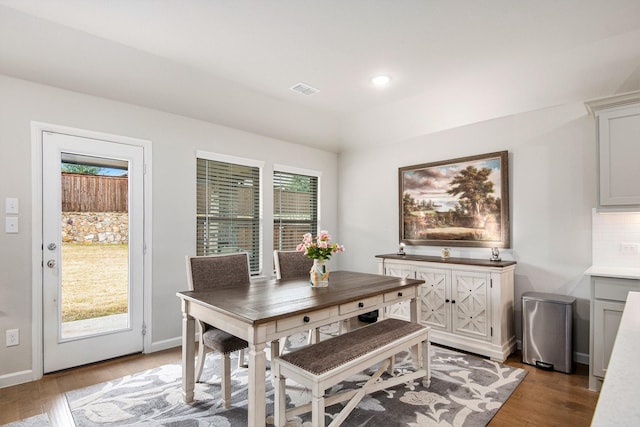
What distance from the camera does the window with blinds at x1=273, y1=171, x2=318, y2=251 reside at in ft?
15.8

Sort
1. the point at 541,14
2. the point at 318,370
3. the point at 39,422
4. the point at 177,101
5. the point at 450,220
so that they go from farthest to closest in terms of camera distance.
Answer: the point at 450,220 < the point at 177,101 < the point at 541,14 < the point at 39,422 < the point at 318,370

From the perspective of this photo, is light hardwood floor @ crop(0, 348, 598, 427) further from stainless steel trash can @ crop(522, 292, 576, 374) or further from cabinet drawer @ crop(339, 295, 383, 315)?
cabinet drawer @ crop(339, 295, 383, 315)

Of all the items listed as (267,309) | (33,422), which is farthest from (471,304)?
(33,422)

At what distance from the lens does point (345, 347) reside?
2258mm

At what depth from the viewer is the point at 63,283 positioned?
305cm

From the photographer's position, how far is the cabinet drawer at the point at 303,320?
198 centimetres

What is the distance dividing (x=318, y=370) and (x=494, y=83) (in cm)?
316

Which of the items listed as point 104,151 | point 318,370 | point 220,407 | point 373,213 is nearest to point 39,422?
point 220,407

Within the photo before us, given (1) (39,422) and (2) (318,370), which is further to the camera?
(1) (39,422)

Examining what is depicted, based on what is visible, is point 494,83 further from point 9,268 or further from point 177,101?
point 9,268

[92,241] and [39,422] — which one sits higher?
[92,241]

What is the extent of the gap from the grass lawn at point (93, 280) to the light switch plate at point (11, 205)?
448 mm

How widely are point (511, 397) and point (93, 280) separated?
371cm

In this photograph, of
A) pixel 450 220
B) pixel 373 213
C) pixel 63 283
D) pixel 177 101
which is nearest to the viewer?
pixel 63 283
